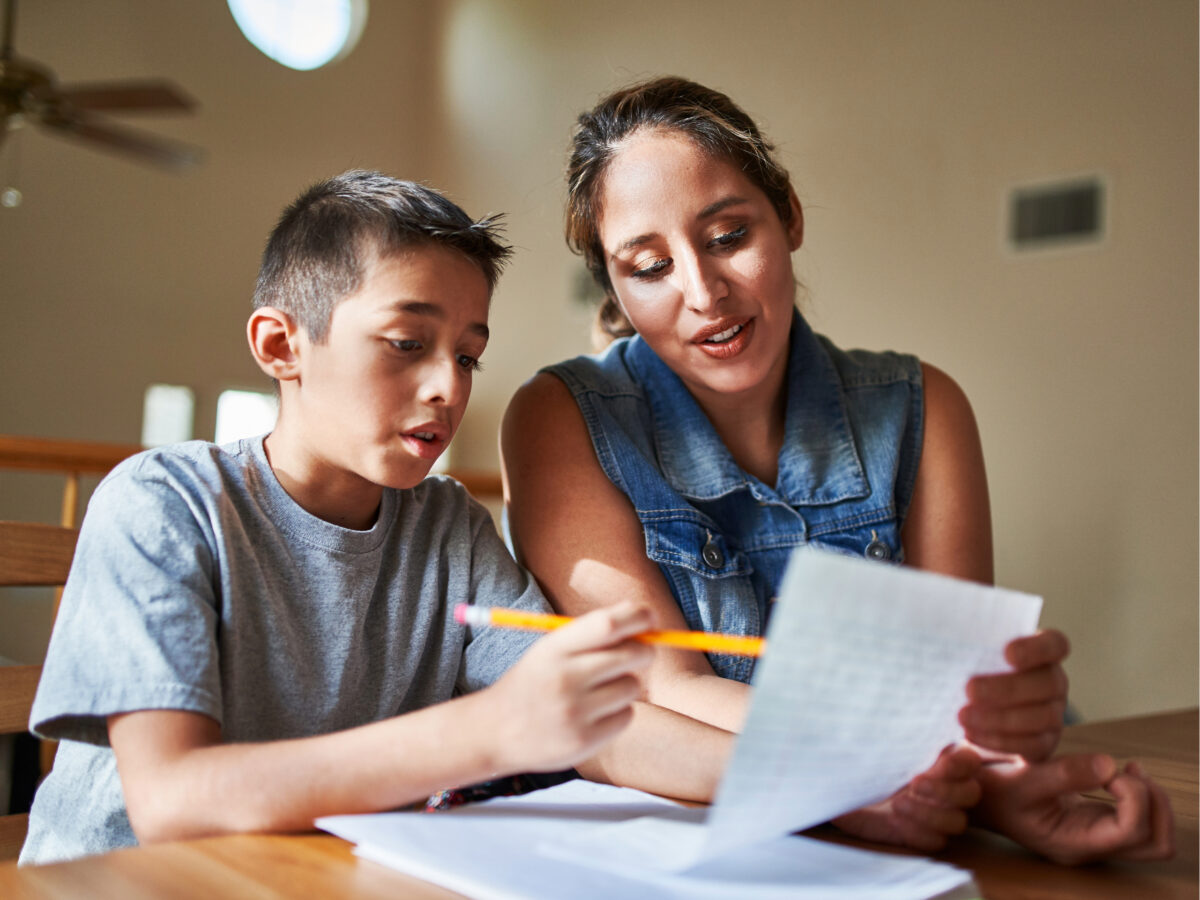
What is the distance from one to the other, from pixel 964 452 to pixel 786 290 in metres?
0.28

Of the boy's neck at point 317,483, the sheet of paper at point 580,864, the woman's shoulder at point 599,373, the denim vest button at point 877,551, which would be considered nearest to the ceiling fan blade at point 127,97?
the woman's shoulder at point 599,373

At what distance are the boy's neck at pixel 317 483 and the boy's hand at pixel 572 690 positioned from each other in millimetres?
367

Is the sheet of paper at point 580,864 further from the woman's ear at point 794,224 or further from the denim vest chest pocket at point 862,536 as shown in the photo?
the woman's ear at point 794,224

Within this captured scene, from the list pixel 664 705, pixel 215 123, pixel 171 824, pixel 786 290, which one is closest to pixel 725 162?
pixel 786 290

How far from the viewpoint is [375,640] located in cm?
91

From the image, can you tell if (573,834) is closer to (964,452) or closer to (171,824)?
(171,824)

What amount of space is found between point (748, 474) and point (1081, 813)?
22.2 inches

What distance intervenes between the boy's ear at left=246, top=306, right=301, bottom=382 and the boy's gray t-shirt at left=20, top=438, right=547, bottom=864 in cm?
7

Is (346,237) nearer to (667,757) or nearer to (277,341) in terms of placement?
(277,341)

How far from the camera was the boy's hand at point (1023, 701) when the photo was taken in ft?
1.95

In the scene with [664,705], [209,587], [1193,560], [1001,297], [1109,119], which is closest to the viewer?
[209,587]

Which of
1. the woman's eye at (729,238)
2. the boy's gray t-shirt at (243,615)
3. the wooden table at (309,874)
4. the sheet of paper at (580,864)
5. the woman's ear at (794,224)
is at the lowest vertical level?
the wooden table at (309,874)

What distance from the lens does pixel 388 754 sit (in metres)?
0.63

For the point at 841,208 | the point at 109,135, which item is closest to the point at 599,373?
the point at 109,135
